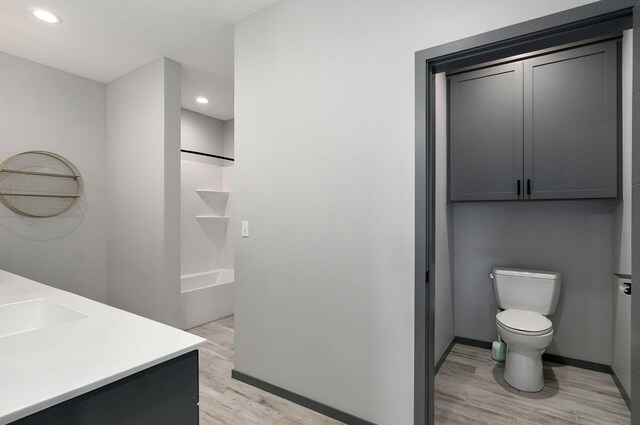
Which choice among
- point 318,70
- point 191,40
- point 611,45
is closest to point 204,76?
point 191,40

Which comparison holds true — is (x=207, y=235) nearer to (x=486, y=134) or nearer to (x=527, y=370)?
(x=486, y=134)

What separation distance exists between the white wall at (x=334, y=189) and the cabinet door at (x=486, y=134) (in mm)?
1354

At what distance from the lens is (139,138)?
3178mm

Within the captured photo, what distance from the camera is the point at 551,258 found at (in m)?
2.77

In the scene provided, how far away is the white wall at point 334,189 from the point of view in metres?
1.71

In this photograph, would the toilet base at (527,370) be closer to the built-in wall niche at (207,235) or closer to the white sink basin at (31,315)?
the white sink basin at (31,315)

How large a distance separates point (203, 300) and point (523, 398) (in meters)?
3.06

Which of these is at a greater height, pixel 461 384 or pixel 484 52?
pixel 484 52

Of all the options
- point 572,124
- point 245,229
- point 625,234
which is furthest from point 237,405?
point 572,124

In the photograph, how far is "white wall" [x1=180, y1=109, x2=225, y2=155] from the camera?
435 cm

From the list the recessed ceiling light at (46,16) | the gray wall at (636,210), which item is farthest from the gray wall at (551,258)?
the recessed ceiling light at (46,16)

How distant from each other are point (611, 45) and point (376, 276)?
2.35m

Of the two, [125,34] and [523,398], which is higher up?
[125,34]

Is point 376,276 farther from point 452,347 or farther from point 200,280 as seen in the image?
point 200,280
